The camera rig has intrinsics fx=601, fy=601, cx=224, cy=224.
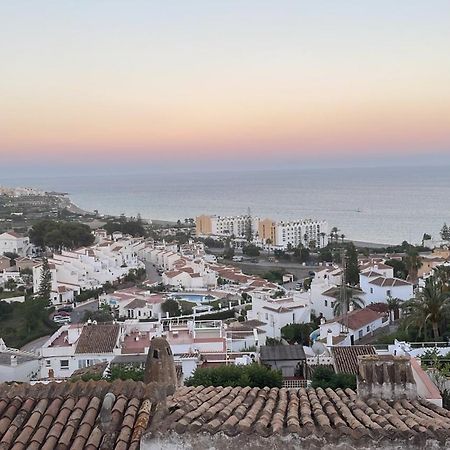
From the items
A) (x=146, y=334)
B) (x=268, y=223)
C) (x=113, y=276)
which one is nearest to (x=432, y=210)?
(x=268, y=223)

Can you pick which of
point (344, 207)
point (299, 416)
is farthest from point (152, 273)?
point (344, 207)

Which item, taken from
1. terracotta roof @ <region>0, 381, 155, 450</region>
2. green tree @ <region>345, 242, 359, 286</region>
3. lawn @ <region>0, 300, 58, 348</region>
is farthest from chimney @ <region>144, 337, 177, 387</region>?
green tree @ <region>345, 242, 359, 286</region>

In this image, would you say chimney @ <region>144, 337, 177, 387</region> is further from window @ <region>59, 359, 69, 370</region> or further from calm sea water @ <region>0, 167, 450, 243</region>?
calm sea water @ <region>0, 167, 450, 243</region>

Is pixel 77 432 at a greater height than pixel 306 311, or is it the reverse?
pixel 77 432

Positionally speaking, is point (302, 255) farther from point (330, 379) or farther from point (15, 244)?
point (330, 379)

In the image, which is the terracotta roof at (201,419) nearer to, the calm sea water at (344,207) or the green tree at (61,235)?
the green tree at (61,235)

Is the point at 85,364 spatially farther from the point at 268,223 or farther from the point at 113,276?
the point at 268,223
